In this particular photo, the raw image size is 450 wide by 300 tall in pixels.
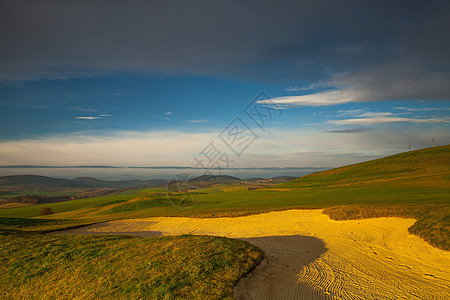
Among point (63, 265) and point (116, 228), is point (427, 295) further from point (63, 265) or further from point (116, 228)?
point (116, 228)

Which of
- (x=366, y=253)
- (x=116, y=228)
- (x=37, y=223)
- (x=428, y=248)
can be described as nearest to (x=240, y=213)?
(x=116, y=228)

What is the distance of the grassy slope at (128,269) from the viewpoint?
727 cm

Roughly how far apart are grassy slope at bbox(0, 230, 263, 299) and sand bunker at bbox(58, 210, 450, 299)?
0.95 meters

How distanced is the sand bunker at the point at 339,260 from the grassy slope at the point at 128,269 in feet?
3.12

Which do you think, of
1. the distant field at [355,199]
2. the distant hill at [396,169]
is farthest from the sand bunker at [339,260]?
the distant hill at [396,169]

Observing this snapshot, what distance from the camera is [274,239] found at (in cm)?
1562

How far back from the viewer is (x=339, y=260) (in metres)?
10.8

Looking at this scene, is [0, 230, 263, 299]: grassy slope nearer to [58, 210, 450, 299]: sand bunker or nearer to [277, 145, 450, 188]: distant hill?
[58, 210, 450, 299]: sand bunker

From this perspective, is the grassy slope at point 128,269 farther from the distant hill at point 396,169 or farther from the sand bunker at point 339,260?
the distant hill at point 396,169

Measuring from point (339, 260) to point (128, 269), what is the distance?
29.0 feet

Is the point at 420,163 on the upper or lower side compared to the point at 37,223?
upper

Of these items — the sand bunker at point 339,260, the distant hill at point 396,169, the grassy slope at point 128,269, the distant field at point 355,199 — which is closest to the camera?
the grassy slope at point 128,269

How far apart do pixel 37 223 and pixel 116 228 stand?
28.9ft

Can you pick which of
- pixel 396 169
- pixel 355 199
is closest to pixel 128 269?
pixel 355 199
